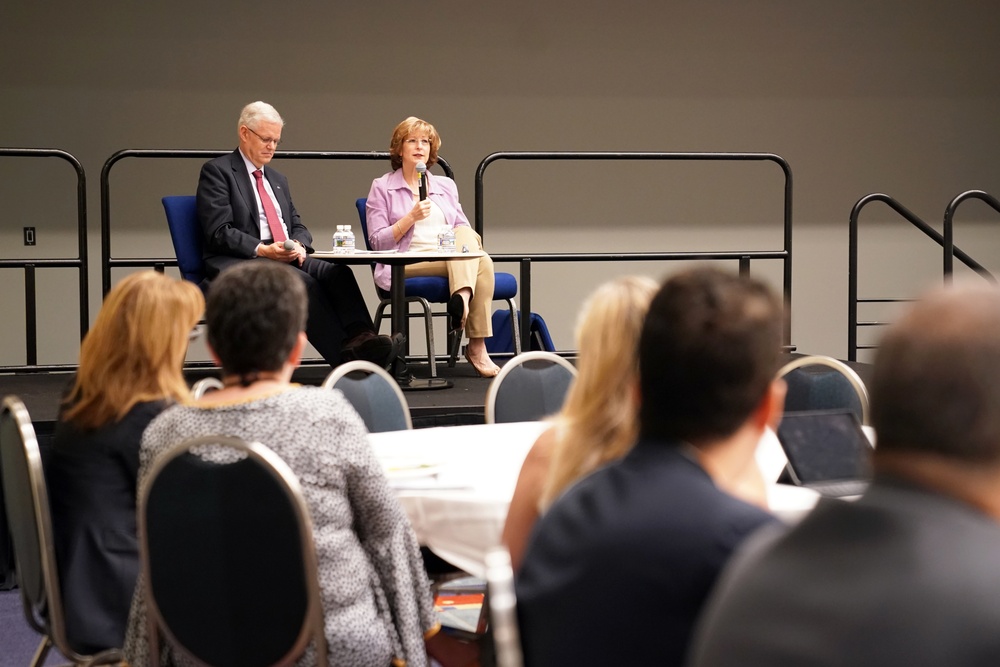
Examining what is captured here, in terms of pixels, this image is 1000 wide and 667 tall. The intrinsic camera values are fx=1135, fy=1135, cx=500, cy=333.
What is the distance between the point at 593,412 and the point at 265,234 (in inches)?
135

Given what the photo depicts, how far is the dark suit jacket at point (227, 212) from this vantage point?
452cm

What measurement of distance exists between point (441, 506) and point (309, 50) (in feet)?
17.6

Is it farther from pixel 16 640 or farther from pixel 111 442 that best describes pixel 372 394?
pixel 16 640

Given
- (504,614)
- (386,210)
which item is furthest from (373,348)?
(504,614)

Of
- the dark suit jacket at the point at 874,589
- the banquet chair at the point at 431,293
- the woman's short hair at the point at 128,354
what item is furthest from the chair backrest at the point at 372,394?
the dark suit jacket at the point at 874,589

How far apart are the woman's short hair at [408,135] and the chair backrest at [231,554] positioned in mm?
3201

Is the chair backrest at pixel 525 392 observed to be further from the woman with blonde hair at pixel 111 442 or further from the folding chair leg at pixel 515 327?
the folding chair leg at pixel 515 327

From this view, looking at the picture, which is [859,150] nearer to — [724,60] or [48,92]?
[724,60]

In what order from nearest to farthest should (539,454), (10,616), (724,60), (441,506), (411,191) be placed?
(539,454)
(441,506)
(10,616)
(411,191)
(724,60)

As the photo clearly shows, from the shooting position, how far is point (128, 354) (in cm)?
216

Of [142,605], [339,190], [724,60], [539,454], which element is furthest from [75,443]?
[724,60]

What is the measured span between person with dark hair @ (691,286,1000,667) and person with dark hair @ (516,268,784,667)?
11.0 inches

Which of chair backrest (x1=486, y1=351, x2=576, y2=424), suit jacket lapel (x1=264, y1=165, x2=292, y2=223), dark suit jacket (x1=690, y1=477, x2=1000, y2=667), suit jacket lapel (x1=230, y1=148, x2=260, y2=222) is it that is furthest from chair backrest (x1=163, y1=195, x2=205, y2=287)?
dark suit jacket (x1=690, y1=477, x2=1000, y2=667)

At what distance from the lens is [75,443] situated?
7.09ft
